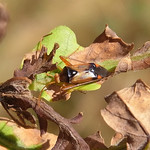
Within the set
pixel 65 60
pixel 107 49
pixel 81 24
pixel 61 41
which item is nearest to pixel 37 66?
pixel 65 60

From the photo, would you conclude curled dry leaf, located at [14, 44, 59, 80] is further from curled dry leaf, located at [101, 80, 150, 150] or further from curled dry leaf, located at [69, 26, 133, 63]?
curled dry leaf, located at [69, 26, 133, 63]

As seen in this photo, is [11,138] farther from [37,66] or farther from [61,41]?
[61,41]

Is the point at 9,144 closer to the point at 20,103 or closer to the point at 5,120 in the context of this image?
the point at 5,120

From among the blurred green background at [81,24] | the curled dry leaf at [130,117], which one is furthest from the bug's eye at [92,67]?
the blurred green background at [81,24]

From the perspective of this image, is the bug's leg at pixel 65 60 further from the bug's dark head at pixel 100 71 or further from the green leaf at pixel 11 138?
the green leaf at pixel 11 138

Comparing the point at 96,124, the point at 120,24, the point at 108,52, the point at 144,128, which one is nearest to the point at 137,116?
the point at 144,128

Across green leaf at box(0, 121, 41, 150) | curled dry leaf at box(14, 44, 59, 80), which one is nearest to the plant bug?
curled dry leaf at box(14, 44, 59, 80)

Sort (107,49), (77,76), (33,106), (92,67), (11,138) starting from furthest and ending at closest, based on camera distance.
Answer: (77,76), (92,67), (107,49), (11,138), (33,106)
